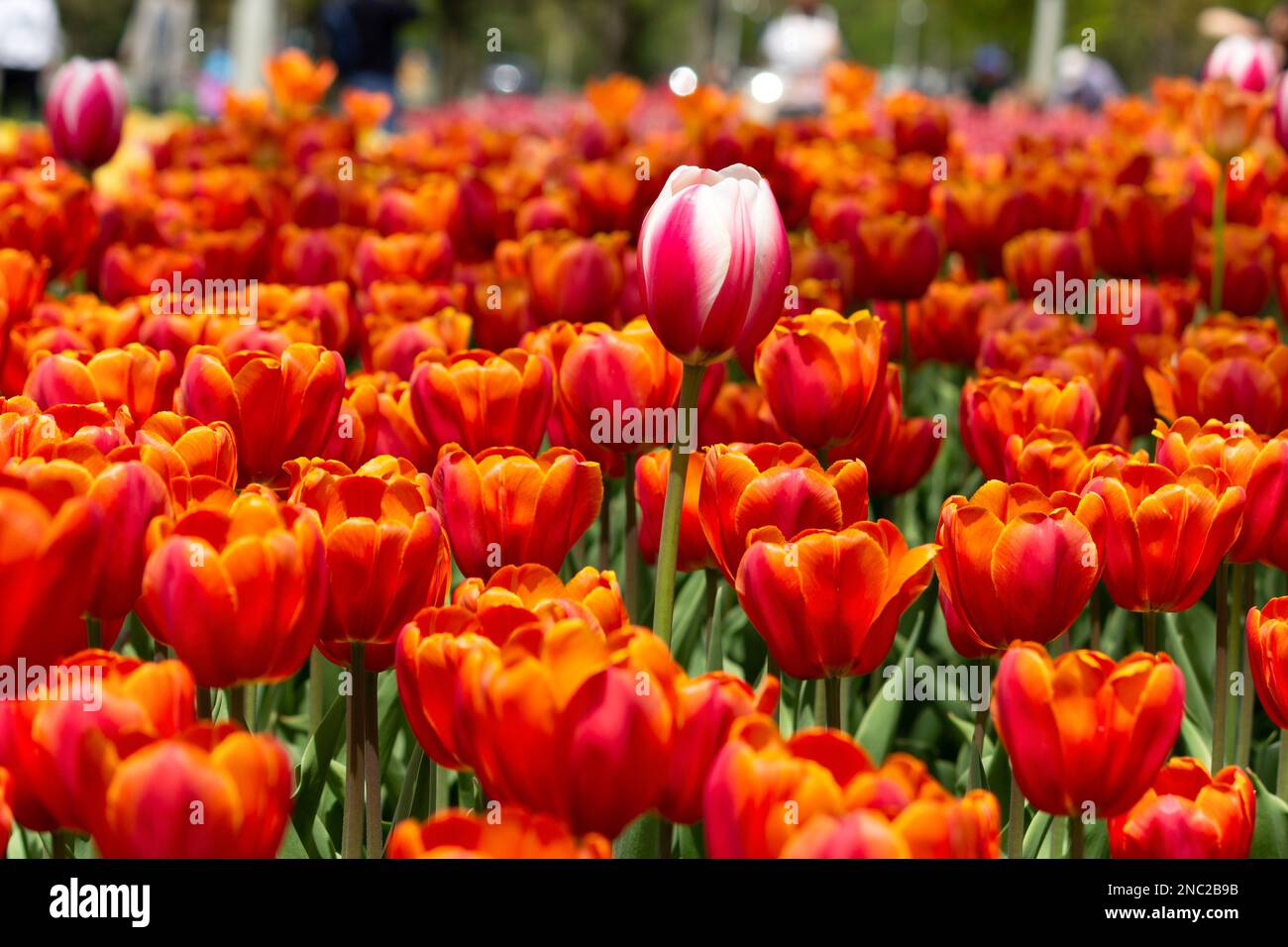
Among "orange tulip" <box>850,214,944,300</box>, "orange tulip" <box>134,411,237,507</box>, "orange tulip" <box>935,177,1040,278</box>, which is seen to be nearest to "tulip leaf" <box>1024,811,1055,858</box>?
"orange tulip" <box>134,411,237,507</box>

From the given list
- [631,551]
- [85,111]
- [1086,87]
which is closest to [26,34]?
[85,111]

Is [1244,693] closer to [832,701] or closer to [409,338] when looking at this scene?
[832,701]

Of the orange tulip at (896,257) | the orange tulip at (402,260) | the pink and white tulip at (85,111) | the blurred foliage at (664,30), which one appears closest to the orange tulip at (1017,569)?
the orange tulip at (896,257)

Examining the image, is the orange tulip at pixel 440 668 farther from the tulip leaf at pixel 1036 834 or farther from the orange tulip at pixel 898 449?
the orange tulip at pixel 898 449

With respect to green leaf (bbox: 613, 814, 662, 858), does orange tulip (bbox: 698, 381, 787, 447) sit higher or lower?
higher

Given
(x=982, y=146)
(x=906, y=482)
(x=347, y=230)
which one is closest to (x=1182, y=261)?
(x=906, y=482)

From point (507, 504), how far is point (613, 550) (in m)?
1.09

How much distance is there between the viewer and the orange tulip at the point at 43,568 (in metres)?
1.09

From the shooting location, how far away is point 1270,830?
5.35 ft

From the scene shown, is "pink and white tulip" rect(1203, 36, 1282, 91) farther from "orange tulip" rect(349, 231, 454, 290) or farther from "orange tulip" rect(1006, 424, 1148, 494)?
"orange tulip" rect(1006, 424, 1148, 494)

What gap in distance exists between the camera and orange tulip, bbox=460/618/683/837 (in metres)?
1.06

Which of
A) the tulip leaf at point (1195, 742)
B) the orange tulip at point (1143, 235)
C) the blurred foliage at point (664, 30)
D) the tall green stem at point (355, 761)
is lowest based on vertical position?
the tulip leaf at point (1195, 742)

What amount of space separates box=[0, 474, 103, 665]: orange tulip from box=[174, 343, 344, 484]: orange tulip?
1.88ft

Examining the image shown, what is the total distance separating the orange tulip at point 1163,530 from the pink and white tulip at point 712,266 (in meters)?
0.37
